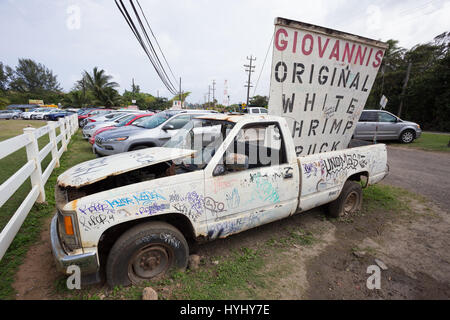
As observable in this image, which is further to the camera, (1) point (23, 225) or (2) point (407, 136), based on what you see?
(2) point (407, 136)

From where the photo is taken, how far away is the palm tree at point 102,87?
1332 inches

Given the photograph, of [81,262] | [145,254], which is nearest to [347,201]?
[145,254]

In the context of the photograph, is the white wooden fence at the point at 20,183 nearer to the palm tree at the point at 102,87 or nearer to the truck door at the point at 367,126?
the truck door at the point at 367,126

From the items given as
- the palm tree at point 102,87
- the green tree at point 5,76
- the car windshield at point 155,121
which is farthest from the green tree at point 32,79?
the car windshield at point 155,121

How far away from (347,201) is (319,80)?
7.33 feet

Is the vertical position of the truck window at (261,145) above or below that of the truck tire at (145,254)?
above

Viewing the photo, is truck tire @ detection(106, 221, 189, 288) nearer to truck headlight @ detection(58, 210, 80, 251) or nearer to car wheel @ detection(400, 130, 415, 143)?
truck headlight @ detection(58, 210, 80, 251)

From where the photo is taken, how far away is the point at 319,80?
12.9 feet

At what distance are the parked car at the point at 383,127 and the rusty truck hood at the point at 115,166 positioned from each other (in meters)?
11.6

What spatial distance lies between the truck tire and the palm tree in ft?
124

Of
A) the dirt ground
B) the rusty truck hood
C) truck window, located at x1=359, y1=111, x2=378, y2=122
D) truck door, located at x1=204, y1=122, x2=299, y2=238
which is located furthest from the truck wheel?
truck window, located at x1=359, y1=111, x2=378, y2=122

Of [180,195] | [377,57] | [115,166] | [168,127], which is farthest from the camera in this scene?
[168,127]

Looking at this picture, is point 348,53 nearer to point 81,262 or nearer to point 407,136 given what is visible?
point 81,262
